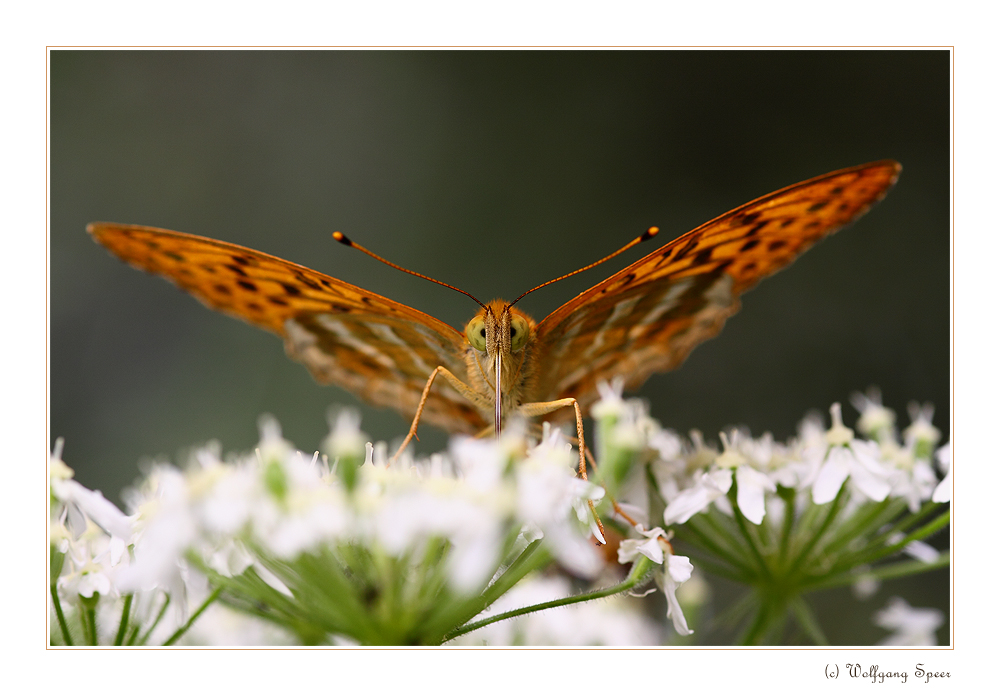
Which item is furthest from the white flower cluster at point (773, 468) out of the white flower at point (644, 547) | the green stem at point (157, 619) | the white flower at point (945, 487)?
the green stem at point (157, 619)

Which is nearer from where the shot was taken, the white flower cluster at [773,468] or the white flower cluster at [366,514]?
the white flower cluster at [366,514]

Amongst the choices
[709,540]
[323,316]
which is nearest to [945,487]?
[709,540]

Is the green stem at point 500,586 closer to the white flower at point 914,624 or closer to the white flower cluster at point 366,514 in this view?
the white flower cluster at point 366,514

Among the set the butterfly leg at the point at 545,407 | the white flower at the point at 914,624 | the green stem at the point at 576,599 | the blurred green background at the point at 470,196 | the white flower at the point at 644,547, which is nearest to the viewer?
the green stem at the point at 576,599

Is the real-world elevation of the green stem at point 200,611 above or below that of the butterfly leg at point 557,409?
below

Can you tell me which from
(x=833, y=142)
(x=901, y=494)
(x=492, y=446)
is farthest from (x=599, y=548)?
(x=833, y=142)

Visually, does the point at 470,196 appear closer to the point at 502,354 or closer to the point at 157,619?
the point at 502,354
